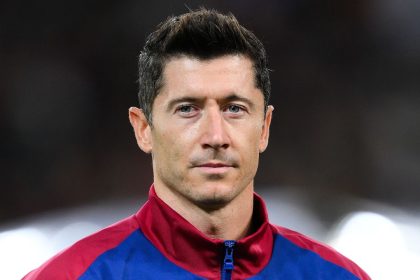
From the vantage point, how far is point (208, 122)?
177 cm

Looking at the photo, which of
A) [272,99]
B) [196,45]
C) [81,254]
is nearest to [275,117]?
[272,99]

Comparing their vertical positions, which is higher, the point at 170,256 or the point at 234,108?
the point at 234,108

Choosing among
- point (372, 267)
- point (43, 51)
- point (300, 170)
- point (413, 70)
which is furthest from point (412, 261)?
point (43, 51)

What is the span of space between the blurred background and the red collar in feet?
4.86

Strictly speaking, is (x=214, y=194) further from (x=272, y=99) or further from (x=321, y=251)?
(x=272, y=99)

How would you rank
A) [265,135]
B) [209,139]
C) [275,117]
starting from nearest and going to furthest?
[209,139] → [265,135] → [275,117]

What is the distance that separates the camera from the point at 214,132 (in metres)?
1.76

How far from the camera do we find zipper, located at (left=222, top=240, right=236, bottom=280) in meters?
1.81

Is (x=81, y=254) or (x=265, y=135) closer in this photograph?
(x=81, y=254)

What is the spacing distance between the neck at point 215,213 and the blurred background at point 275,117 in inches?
59.3

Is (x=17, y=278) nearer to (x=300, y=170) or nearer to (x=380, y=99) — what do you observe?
(x=300, y=170)

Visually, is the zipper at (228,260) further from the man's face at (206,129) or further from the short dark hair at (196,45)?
the short dark hair at (196,45)

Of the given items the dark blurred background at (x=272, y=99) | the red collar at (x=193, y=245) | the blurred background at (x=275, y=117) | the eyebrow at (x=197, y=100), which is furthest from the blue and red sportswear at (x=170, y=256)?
the dark blurred background at (x=272, y=99)

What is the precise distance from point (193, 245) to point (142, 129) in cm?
28
